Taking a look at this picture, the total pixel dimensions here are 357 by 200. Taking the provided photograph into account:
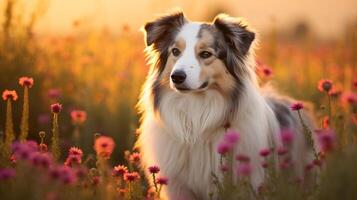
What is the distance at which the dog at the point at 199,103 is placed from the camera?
17.7 feet

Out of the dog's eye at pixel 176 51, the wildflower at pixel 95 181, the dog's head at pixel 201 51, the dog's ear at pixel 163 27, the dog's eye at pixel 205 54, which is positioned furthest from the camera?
the dog's ear at pixel 163 27

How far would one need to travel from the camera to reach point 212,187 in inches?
210

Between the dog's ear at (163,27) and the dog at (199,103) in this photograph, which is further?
the dog's ear at (163,27)

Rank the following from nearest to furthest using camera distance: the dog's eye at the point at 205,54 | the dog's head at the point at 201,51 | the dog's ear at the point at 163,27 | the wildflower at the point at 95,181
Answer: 1. the wildflower at the point at 95,181
2. the dog's head at the point at 201,51
3. the dog's eye at the point at 205,54
4. the dog's ear at the point at 163,27

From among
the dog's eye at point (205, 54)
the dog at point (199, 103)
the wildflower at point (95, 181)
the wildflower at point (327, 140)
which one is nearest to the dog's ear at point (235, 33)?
the dog at point (199, 103)

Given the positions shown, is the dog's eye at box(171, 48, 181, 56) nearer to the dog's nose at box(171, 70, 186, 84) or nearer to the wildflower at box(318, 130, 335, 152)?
the dog's nose at box(171, 70, 186, 84)

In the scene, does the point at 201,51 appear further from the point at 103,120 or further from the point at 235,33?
the point at 103,120

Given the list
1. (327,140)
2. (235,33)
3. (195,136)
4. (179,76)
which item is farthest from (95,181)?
(235,33)

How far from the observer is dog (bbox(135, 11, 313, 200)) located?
5387mm

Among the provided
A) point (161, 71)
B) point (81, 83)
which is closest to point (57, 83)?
point (81, 83)

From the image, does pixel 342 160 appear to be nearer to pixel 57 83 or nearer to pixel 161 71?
pixel 161 71

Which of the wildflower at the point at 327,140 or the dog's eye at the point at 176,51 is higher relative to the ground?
Result: the dog's eye at the point at 176,51

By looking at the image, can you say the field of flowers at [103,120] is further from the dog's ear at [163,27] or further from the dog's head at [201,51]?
the dog's ear at [163,27]

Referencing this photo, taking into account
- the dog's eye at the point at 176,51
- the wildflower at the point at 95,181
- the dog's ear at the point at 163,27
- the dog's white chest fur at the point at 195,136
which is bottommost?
the wildflower at the point at 95,181
